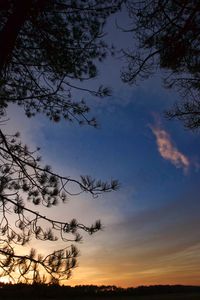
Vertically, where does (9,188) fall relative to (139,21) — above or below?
below

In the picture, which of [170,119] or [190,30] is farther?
[170,119]

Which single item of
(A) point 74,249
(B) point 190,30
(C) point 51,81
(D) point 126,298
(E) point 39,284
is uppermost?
(B) point 190,30

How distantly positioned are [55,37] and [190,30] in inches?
93.3

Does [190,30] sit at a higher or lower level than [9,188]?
higher

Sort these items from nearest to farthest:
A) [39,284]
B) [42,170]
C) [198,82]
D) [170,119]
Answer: [39,284] → [42,170] → [198,82] → [170,119]

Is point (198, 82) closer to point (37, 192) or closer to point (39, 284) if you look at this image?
point (37, 192)

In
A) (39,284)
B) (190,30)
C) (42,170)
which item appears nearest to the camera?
(39,284)

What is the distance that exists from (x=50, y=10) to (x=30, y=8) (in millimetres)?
833

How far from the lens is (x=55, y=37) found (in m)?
6.67

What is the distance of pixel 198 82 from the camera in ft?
28.5

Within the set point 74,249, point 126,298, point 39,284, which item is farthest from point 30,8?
point 126,298

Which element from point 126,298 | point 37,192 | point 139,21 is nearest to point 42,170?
point 37,192

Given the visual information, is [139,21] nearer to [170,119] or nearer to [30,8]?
[30,8]

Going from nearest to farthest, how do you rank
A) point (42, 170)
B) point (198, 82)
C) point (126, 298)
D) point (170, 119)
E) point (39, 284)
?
1. point (39, 284)
2. point (42, 170)
3. point (198, 82)
4. point (170, 119)
5. point (126, 298)
